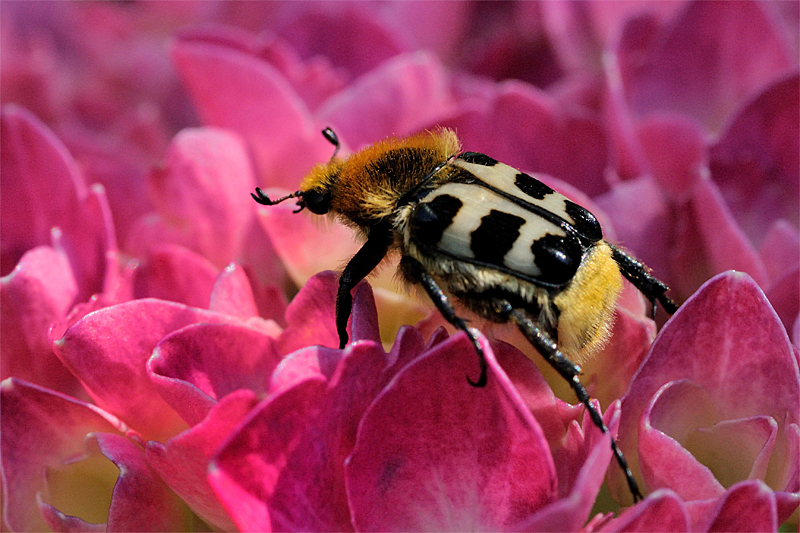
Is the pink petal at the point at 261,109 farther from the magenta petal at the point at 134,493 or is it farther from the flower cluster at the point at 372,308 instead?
the magenta petal at the point at 134,493

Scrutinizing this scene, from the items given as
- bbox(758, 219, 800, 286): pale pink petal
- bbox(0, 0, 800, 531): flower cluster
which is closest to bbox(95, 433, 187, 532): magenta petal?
bbox(0, 0, 800, 531): flower cluster

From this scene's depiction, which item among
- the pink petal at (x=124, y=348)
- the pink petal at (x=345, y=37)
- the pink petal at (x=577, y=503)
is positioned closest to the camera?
the pink petal at (x=577, y=503)

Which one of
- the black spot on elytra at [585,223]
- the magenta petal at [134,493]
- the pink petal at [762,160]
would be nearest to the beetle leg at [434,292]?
the black spot on elytra at [585,223]

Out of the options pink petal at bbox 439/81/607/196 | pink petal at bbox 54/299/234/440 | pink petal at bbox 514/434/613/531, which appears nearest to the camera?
pink petal at bbox 514/434/613/531

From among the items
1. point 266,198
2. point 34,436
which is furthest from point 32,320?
point 266,198

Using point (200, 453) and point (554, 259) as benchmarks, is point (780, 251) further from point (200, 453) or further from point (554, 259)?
point (200, 453)

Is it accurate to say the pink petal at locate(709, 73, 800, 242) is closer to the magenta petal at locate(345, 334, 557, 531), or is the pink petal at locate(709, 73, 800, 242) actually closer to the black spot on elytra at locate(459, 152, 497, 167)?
the black spot on elytra at locate(459, 152, 497, 167)
